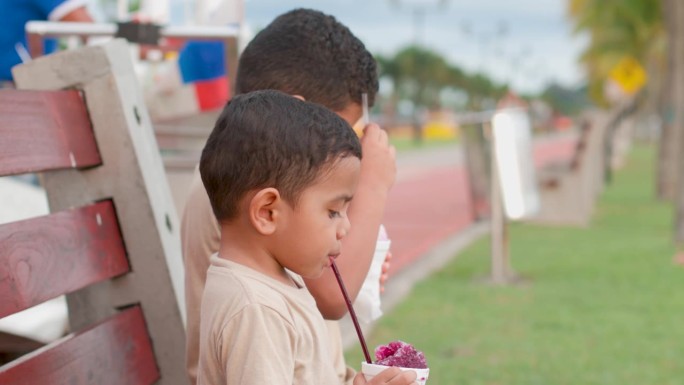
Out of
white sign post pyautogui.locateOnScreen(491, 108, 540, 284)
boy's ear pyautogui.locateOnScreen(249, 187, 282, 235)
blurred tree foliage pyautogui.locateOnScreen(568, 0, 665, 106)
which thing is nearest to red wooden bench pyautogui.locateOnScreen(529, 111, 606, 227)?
white sign post pyautogui.locateOnScreen(491, 108, 540, 284)

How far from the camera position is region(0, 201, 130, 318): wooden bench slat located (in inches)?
72.2

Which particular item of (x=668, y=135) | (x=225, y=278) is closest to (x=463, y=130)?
(x=668, y=135)

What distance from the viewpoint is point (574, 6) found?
43.6 meters

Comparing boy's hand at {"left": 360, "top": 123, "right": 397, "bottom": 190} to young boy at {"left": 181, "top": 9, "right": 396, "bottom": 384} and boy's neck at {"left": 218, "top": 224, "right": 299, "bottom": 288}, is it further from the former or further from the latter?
boy's neck at {"left": 218, "top": 224, "right": 299, "bottom": 288}

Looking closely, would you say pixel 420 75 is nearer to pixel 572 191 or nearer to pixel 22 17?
pixel 572 191

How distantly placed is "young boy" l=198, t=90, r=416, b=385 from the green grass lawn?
2.86m

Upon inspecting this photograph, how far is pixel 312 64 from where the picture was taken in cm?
239

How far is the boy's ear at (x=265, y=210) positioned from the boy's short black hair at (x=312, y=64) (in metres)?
0.62

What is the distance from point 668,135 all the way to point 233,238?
16967 mm

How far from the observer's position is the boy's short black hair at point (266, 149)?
1773 mm

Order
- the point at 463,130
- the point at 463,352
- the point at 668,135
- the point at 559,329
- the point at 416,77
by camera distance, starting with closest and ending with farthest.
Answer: the point at 463,352 → the point at 559,329 → the point at 463,130 → the point at 668,135 → the point at 416,77

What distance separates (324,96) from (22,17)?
7.55 ft

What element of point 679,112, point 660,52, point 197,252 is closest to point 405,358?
point 197,252

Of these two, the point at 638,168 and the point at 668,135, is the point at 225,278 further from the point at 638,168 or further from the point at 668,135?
the point at 638,168
